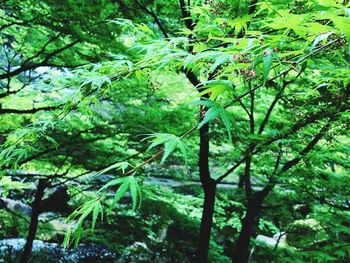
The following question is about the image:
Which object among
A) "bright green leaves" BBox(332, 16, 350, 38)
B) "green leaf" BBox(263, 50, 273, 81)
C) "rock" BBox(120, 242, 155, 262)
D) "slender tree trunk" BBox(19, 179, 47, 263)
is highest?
"bright green leaves" BBox(332, 16, 350, 38)

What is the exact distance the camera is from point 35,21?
4.50 metres

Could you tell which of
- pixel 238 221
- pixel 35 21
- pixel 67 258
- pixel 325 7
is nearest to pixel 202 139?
pixel 238 221

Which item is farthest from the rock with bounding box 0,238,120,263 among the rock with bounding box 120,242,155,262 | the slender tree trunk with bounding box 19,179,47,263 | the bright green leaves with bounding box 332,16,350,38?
the bright green leaves with bounding box 332,16,350,38

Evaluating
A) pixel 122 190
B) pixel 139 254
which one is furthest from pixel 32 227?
pixel 122 190

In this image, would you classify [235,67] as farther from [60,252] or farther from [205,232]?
[60,252]

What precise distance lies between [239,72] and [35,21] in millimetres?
4059

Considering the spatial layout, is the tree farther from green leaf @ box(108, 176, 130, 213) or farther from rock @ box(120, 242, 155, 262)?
rock @ box(120, 242, 155, 262)

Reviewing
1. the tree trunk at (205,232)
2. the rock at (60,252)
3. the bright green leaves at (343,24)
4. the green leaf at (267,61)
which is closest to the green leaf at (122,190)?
the green leaf at (267,61)

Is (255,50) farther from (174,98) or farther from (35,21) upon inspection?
(174,98)

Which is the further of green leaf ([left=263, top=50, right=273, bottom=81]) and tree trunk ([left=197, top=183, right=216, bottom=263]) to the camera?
tree trunk ([left=197, top=183, right=216, bottom=263])

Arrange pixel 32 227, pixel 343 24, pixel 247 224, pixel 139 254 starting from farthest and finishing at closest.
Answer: pixel 139 254 → pixel 247 224 → pixel 32 227 → pixel 343 24

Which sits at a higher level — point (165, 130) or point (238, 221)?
point (165, 130)

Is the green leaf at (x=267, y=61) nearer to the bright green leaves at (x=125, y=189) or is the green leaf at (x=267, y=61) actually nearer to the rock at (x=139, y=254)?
the bright green leaves at (x=125, y=189)

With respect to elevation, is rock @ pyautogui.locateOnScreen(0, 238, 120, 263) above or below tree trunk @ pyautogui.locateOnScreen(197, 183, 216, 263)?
below
